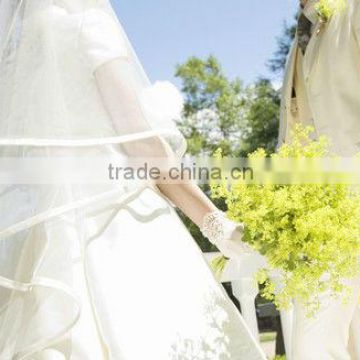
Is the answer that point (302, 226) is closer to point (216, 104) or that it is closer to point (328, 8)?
point (328, 8)

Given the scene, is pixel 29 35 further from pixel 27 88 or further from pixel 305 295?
pixel 305 295

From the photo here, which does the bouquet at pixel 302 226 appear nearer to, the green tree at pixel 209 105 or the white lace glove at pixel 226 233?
the white lace glove at pixel 226 233

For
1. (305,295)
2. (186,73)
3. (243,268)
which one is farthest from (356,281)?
(186,73)

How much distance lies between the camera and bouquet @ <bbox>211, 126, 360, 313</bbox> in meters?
1.75

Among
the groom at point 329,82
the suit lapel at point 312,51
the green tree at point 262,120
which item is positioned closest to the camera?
the groom at point 329,82

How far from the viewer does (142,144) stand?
6.49 ft

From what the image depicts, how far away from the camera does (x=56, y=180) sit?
5.97ft

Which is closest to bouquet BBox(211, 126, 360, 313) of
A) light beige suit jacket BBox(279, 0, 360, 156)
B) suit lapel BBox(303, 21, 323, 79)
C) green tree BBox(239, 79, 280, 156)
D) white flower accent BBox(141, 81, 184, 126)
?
white flower accent BBox(141, 81, 184, 126)

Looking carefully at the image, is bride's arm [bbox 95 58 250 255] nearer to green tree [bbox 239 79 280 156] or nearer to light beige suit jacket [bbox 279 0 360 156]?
light beige suit jacket [bbox 279 0 360 156]

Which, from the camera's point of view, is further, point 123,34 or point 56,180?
point 123,34

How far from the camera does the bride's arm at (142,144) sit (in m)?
1.94

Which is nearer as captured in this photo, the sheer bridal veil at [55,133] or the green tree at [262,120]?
the sheer bridal veil at [55,133]

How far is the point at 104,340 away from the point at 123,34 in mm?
1041

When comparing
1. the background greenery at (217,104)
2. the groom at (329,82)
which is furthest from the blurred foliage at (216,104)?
the groom at (329,82)
